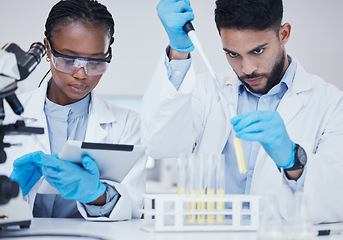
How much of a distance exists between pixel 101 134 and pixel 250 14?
1057 millimetres

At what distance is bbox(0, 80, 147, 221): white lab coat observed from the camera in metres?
2.29

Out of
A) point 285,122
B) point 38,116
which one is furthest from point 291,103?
point 38,116

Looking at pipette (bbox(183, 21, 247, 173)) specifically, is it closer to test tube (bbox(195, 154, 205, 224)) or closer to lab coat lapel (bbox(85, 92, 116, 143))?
test tube (bbox(195, 154, 205, 224))

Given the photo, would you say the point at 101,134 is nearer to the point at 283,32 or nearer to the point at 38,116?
the point at 38,116

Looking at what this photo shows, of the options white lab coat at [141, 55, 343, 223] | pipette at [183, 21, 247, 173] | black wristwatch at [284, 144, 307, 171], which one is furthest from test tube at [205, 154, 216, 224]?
black wristwatch at [284, 144, 307, 171]

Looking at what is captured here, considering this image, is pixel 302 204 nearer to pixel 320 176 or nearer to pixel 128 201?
pixel 320 176

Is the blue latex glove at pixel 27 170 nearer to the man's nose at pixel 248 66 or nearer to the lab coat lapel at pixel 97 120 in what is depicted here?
the lab coat lapel at pixel 97 120

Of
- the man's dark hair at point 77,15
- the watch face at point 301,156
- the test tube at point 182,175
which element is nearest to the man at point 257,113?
the watch face at point 301,156

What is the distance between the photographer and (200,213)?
5.28ft

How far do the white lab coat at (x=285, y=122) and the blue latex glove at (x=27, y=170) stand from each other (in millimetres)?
549

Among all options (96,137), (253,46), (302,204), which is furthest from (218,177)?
(96,137)

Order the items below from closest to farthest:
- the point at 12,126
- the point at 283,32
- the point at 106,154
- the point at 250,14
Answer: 1. the point at 12,126
2. the point at 106,154
3. the point at 250,14
4. the point at 283,32

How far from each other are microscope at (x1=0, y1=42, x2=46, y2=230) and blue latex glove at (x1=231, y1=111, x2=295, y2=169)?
0.85 m

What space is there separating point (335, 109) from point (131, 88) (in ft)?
8.49
